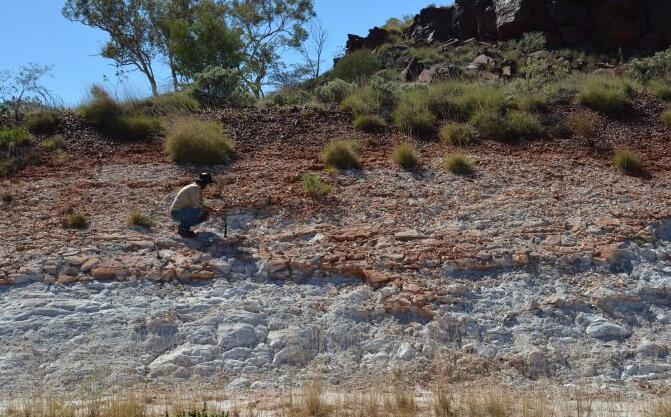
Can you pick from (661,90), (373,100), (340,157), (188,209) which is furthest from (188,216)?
(661,90)

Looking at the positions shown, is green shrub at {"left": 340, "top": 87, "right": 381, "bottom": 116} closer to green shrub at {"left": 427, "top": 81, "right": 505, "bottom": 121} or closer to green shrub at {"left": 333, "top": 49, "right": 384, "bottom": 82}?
Answer: green shrub at {"left": 427, "top": 81, "right": 505, "bottom": 121}

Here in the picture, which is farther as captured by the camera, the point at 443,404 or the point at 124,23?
the point at 124,23

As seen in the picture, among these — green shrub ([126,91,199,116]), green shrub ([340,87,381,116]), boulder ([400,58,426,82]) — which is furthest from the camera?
boulder ([400,58,426,82])

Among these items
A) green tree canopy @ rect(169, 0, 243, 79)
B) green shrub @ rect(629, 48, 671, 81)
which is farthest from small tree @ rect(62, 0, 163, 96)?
green shrub @ rect(629, 48, 671, 81)

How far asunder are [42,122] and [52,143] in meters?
1.08

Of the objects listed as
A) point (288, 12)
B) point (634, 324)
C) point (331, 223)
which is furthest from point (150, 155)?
point (288, 12)

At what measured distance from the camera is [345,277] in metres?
10.1

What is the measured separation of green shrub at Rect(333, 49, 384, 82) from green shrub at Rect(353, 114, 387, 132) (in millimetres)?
8656

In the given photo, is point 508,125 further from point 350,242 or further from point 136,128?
point 136,128

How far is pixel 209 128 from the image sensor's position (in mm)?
14445

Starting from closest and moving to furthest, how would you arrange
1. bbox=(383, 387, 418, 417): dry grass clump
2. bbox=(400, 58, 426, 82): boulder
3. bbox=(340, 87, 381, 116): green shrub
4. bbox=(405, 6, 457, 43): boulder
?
bbox=(383, 387, 418, 417): dry grass clump < bbox=(340, 87, 381, 116): green shrub < bbox=(400, 58, 426, 82): boulder < bbox=(405, 6, 457, 43): boulder

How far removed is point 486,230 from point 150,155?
6.44 m

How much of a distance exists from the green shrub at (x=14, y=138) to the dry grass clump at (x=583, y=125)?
10.3m

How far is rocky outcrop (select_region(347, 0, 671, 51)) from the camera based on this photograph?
966 inches
